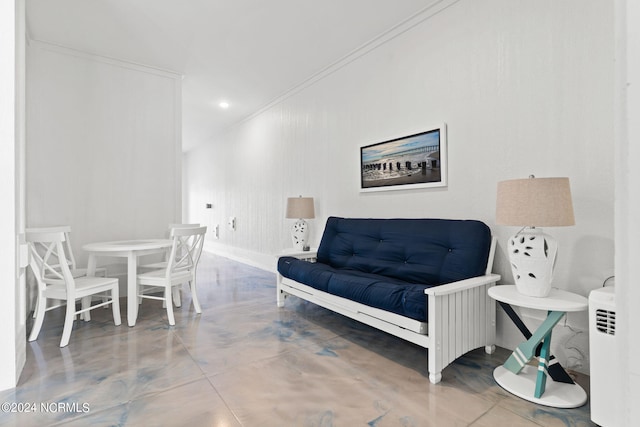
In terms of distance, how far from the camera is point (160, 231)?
420 cm

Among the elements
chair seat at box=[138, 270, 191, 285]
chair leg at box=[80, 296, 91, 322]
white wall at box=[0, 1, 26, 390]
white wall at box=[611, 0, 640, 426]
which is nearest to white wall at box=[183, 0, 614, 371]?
chair seat at box=[138, 270, 191, 285]

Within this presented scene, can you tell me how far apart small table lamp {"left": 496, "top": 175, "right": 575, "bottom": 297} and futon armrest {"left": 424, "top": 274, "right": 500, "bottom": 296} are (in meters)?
0.26

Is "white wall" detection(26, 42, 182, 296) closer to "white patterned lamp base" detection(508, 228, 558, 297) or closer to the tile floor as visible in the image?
the tile floor

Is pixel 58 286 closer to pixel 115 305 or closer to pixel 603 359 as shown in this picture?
pixel 115 305

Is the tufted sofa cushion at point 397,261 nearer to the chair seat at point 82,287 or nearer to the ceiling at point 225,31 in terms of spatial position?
the chair seat at point 82,287

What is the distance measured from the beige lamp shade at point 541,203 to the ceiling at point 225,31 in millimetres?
1910

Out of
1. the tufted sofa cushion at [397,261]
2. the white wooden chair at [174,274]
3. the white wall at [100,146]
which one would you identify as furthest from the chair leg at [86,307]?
the tufted sofa cushion at [397,261]

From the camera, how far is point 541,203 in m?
1.76

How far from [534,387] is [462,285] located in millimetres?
646

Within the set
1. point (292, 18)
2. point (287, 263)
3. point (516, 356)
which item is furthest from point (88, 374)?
point (292, 18)

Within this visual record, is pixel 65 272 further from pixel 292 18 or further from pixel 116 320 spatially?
pixel 292 18

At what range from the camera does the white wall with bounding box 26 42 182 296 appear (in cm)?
350

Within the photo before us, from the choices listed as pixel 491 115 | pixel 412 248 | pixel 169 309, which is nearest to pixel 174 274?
pixel 169 309

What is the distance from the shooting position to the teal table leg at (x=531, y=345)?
1.76 meters
